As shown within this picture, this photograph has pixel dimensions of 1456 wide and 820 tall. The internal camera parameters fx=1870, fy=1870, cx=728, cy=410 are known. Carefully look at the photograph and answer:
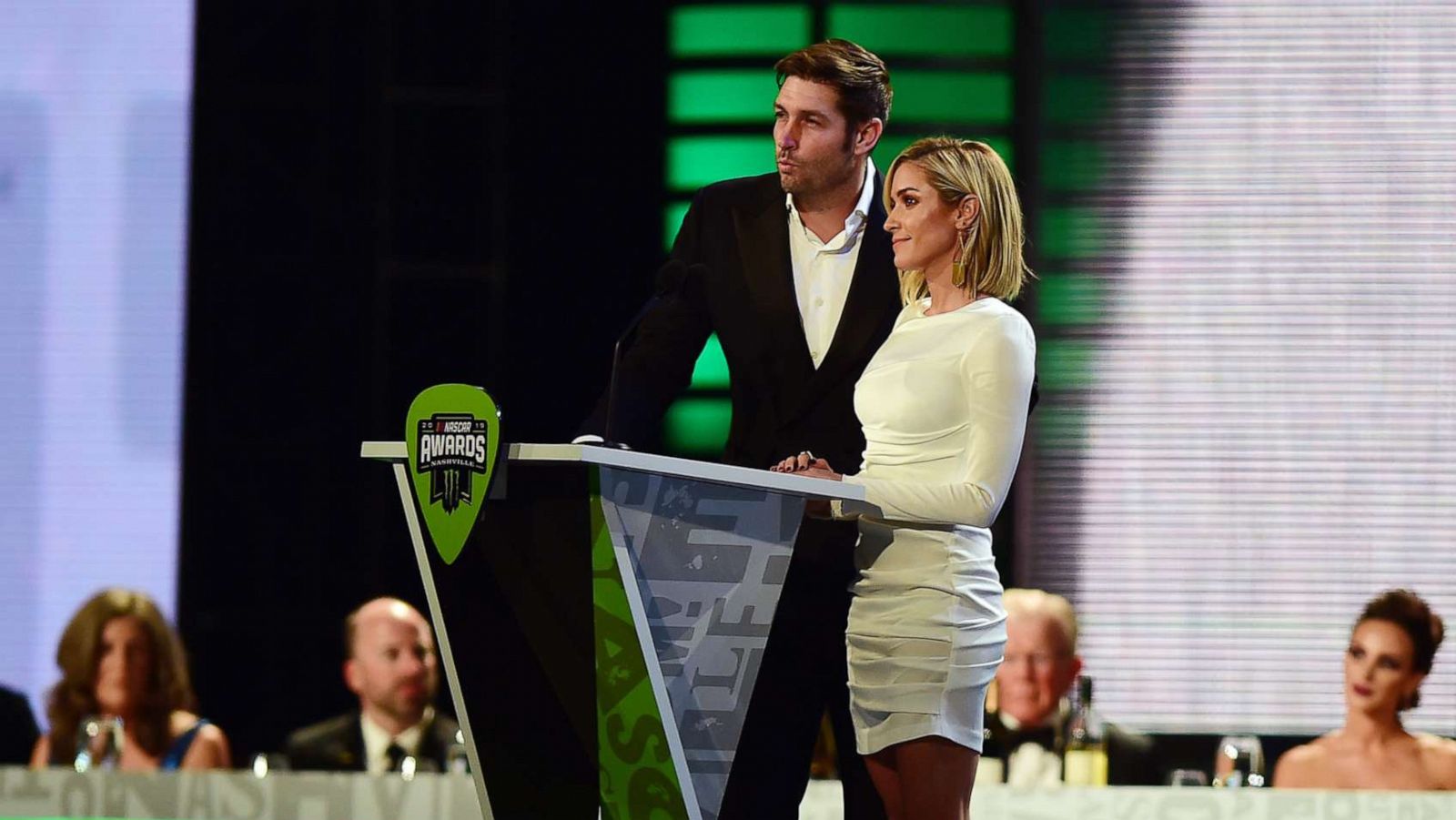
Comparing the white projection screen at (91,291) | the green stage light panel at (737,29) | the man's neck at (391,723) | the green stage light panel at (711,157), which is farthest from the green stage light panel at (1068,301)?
the white projection screen at (91,291)

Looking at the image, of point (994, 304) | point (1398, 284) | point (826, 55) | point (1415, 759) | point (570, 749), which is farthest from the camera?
point (1398, 284)

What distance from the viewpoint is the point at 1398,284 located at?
571cm

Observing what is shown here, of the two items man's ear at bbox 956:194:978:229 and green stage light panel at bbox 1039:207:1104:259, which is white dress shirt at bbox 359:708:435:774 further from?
man's ear at bbox 956:194:978:229

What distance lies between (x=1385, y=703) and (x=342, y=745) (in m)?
2.59

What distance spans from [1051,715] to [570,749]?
3.00 meters

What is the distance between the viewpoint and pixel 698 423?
5758mm

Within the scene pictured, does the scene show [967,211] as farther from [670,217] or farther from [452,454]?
[670,217]

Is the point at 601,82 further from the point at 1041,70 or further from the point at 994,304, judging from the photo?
the point at 994,304

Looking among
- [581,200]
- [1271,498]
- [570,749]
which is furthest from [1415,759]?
[570,749]

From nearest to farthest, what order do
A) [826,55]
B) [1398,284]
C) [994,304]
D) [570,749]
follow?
1. [570,749]
2. [994,304]
3. [826,55]
4. [1398,284]

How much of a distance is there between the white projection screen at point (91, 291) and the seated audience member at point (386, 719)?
1282 millimetres

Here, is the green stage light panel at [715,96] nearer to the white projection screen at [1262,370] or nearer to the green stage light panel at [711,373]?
the green stage light panel at [711,373]

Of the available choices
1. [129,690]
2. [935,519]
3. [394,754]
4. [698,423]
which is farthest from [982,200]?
[698,423]

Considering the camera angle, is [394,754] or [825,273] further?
[394,754]
